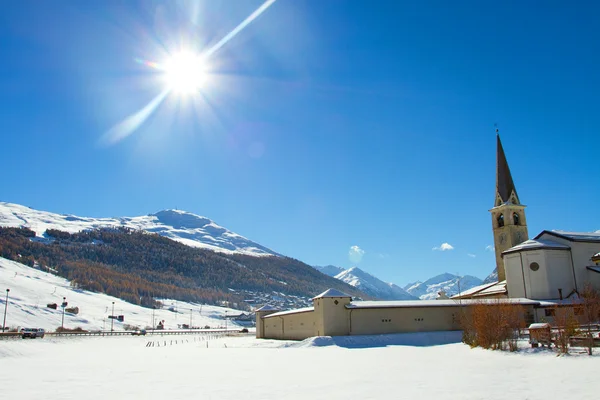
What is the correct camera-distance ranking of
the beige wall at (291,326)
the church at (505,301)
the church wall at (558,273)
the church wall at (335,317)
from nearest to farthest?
the church wall at (335,317)
the church at (505,301)
the church wall at (558,273)
the beige wall at (291,326)

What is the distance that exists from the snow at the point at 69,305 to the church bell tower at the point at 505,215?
279 feet

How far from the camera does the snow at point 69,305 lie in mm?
101750

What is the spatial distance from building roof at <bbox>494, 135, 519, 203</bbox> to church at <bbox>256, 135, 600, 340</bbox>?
37.2 ft

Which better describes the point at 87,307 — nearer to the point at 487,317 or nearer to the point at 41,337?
the point at 41,337

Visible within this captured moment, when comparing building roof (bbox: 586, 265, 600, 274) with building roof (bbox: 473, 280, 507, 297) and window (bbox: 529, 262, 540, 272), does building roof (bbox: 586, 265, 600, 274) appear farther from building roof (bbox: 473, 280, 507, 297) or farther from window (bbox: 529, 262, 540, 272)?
building roof (bbox: 473, 280, 507, 297)

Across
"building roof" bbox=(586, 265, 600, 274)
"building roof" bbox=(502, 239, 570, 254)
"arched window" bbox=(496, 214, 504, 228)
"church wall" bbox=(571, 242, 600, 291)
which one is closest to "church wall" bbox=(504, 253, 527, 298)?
"building roof" bbox=(502, 239, 570, 254)

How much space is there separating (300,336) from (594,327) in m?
28.1

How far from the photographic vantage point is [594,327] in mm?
31500

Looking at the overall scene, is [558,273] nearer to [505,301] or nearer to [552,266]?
[552,266]

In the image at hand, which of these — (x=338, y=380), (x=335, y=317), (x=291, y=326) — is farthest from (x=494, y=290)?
(x=338, y=380)

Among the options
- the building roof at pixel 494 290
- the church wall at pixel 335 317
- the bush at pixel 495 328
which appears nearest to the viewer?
the bush at pixel 495 328

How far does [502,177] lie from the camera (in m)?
65.2

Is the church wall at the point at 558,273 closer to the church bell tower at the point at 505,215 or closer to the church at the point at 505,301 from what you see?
the church at the point at 505,301

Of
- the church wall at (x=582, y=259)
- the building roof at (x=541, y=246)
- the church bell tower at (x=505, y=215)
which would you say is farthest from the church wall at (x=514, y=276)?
the church bell tower at (x=505, y=215)
